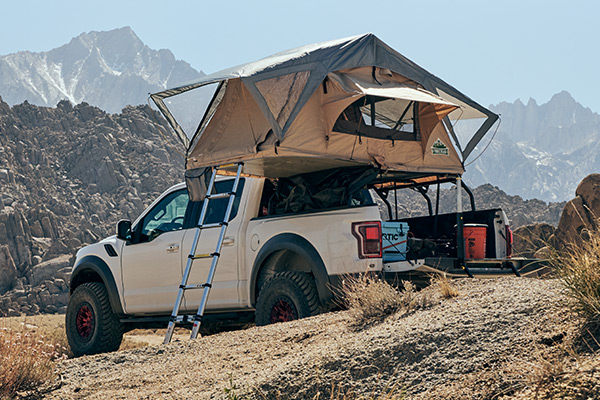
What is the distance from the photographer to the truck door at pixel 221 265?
8.71m

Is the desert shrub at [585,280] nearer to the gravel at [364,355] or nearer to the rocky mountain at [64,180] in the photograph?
the gravel at [364,355]

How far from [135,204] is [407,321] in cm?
6198

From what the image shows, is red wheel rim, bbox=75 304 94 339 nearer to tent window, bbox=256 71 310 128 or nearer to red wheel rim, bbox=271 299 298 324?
red wheel rim, bbox=271 299 298 324

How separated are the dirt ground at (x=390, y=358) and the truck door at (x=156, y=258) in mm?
2618

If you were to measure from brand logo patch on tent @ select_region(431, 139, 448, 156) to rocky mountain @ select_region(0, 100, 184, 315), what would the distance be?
1546 inches

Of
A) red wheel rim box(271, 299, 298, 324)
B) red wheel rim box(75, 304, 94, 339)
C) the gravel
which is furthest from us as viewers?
red wheel rim box(75, 304, 94, 339)

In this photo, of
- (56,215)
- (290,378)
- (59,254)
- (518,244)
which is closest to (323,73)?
(290,378)

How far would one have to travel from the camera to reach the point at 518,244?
27000mm

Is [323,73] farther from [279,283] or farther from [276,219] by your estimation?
[279,283]

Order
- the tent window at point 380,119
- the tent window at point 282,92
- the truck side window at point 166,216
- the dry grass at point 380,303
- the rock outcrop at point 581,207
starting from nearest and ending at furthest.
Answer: the dry grass at point 380,303, the tent window at point 282,92, the tent window at point 380,119, the truck side window at point 166,216, the rock outcrop at point 581,207

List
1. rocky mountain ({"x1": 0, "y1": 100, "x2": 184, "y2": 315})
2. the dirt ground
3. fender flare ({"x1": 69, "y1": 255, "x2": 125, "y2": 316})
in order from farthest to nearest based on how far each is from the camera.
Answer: rocky mountain ({"x1": 0, "y1": 100, "x2": 184, "y2": 315}), fender flare ({"x1": 69, "y1": 255, "x2": 125, "y2": 316}), the dirt ground

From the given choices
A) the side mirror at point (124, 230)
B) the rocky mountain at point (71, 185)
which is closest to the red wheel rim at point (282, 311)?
the side mirror at point (124, 230)

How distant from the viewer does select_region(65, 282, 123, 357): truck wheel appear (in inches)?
388

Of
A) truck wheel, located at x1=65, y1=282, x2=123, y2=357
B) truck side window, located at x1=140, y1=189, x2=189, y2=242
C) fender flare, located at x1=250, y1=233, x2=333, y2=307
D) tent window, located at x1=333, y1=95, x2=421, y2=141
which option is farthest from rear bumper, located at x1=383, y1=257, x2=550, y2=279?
truck wheel, located at x1=65, y1=282, x2=123, y2=357
